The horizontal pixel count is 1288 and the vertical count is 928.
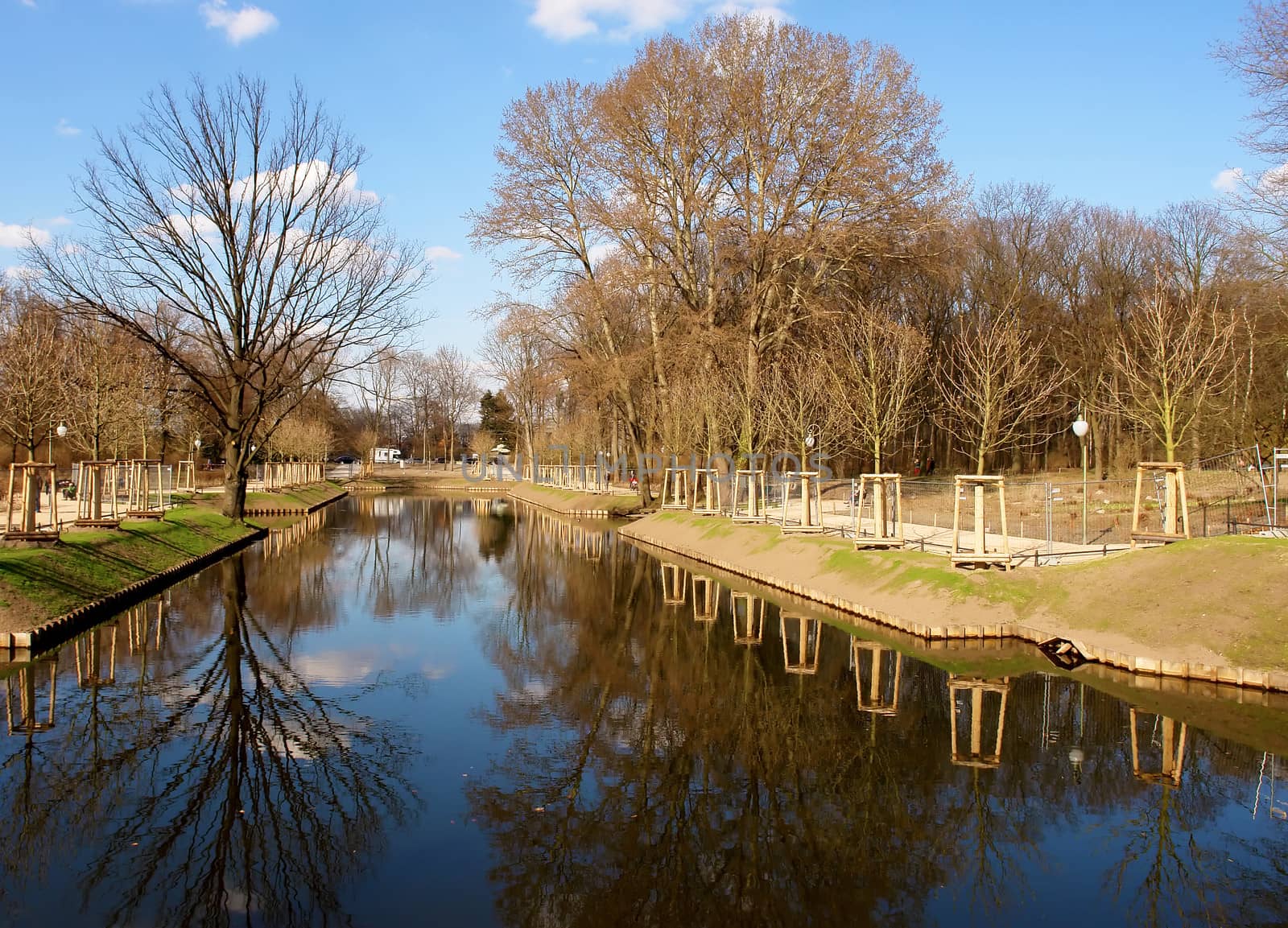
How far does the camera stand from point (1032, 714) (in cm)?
1159

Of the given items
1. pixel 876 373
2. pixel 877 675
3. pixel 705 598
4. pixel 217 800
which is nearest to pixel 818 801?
pixel 877 675

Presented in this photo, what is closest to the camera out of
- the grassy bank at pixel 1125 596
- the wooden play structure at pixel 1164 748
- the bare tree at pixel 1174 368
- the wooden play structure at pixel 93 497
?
the wooden play structure at pixel 1164 748

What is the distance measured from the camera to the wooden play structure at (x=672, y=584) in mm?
20984

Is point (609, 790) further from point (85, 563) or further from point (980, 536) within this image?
point (85, 563)

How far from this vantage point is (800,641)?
53.1 feet

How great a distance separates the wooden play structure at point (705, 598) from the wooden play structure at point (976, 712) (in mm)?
6243

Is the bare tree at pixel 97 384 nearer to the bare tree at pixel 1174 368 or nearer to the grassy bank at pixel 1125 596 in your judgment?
the grassy bank at pixel 1125 596

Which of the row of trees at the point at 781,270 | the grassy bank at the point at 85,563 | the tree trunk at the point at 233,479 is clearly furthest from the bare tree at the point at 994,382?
the tree trunk at the point at 233,479

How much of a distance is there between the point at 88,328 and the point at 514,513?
24.6m

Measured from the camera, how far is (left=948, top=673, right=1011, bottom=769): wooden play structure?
397 inches

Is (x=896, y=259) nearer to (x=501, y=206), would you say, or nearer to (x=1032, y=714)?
(x=501, y=206)

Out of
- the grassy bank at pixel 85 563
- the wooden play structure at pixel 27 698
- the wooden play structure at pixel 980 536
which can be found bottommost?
the wooden play structure at pixel 27 698

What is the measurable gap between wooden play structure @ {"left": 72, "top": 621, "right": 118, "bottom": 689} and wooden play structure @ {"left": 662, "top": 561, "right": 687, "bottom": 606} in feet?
34.7

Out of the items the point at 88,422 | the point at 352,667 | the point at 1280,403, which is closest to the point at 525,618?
the point at 352,667
